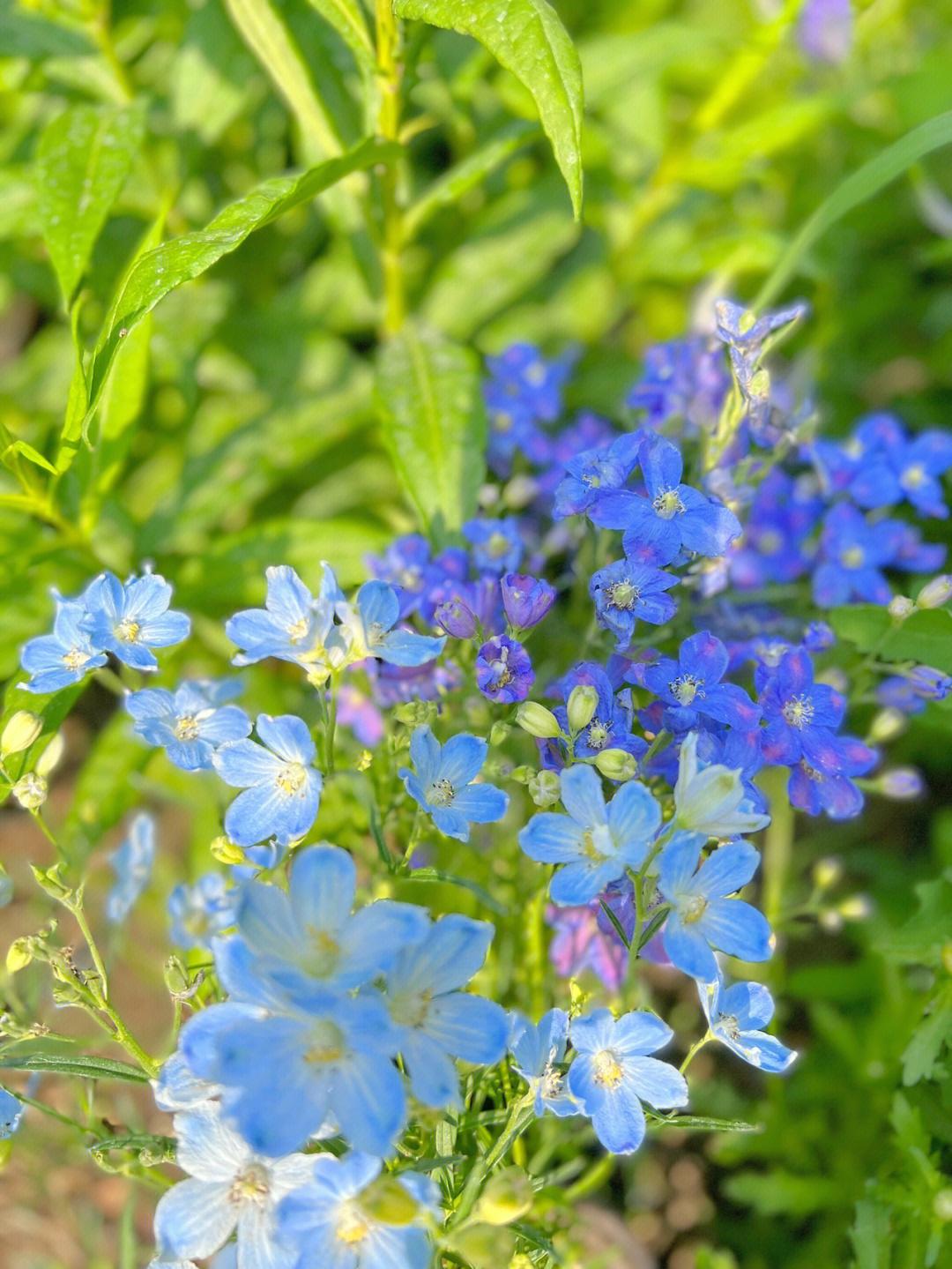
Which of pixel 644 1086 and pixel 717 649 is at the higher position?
pixel 717 649

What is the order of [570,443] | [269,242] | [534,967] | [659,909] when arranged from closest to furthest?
[659,909] < [534,967] < [570,443] < [269,242]

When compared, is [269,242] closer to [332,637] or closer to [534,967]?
[332,637]

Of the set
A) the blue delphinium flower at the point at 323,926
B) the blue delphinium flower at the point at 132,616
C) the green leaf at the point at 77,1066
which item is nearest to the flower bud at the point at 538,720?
the blue delphinium flower at the point at 323,926

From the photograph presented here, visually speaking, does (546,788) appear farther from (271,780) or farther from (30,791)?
(30,791)

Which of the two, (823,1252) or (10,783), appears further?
(823,1252)

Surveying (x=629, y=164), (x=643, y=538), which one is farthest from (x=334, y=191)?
(x=643, y=538)

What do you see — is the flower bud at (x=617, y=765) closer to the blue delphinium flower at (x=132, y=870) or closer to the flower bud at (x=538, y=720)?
the flower bud at (x=538, y=720)

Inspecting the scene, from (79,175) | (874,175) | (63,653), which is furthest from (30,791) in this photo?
(874,175)
